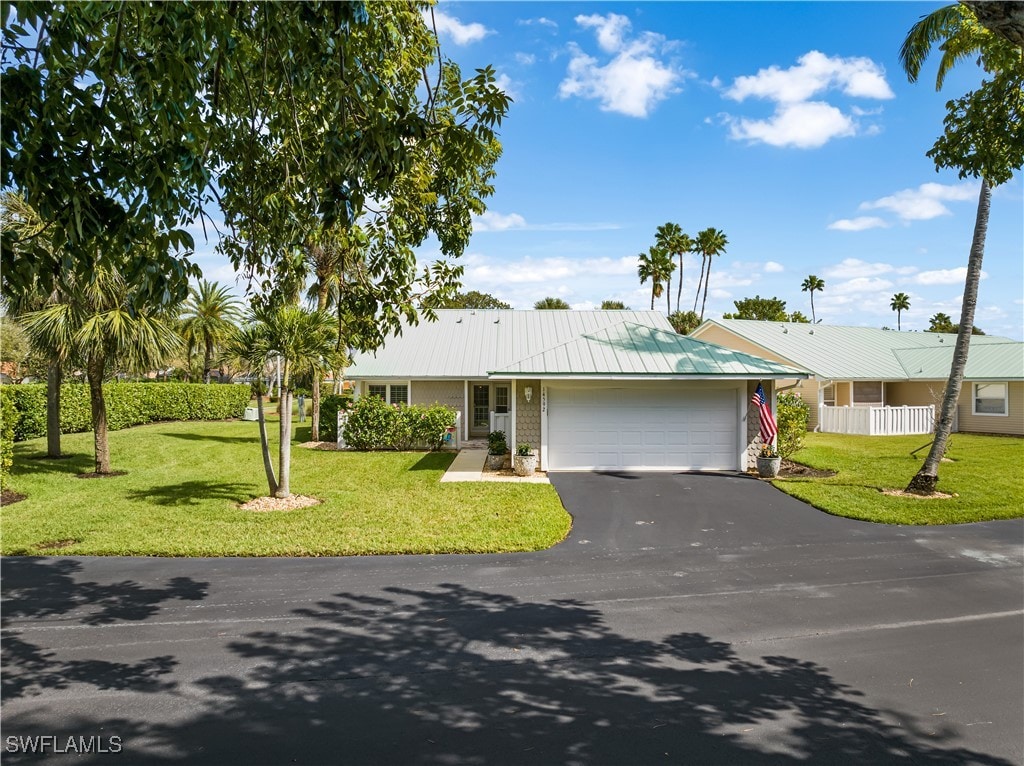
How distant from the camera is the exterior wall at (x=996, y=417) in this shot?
23263 millimetres

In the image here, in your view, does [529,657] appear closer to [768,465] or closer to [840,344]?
[768,465]

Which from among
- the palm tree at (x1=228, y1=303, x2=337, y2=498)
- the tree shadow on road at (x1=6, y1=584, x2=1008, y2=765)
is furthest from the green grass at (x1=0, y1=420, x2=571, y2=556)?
the tree shadow on road at (x1=6, y1=584, x2=1008, y2=765)

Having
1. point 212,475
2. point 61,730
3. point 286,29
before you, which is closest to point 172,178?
point 286,29

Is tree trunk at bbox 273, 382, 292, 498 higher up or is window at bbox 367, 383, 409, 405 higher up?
window at bbox 367, 383, 409, 405

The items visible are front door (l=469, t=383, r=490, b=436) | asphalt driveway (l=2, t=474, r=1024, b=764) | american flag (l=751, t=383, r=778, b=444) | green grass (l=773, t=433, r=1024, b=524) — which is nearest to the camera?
asphalt driveway (l=2, t=474, r=1024, b=764)

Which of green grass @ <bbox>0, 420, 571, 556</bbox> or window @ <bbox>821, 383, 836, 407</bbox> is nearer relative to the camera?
green grass @ <bbox>0, 420, 571, 556</bbox>

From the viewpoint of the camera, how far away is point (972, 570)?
8.07 meters

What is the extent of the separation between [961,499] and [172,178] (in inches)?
584

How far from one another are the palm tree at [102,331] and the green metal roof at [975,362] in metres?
28.1

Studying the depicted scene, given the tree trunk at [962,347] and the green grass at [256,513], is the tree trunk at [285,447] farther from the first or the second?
the tree trunk at [962,347]

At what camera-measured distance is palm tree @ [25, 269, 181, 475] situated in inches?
534

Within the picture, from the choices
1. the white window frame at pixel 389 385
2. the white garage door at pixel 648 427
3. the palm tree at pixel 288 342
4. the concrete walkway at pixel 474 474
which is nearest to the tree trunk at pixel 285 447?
the palm tree at pixel 288 342

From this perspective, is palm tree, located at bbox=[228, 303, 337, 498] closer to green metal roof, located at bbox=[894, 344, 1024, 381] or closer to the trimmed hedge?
the trimmed hedge

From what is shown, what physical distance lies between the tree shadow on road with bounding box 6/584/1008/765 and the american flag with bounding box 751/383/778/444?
10388mm
